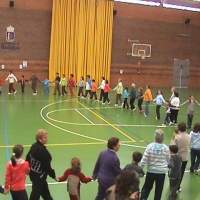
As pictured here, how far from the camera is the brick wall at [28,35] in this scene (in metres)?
29.5

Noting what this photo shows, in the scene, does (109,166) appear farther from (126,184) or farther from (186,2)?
(186,2)

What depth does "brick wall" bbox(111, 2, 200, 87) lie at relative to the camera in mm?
33291

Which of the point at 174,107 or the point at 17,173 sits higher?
the point at 17,173

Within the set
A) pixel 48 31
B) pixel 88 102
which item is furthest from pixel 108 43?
pixel 88 102

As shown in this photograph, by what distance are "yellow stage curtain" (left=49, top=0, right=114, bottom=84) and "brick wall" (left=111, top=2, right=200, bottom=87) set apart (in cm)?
107

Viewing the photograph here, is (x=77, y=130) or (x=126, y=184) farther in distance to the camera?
(x=77, y=130)

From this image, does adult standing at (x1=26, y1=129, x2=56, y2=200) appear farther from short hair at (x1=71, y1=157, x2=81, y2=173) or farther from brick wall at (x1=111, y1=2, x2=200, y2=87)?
brick wall at (x1=111, y1=2, x2=200, y2=87)

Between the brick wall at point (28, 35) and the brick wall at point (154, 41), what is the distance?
23.3 ft

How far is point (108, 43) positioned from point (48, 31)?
6125mm

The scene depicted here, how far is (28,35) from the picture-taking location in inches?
1188

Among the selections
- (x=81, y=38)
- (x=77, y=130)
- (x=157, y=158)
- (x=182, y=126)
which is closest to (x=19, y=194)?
(x=157, y=158)

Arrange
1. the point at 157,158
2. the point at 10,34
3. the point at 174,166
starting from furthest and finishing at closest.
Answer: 1. the point at 10,34
2. the point at 174,166
3. the point at 157,158

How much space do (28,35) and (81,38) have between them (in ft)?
16.9

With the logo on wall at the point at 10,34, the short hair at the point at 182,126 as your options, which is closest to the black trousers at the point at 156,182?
the short hair at the point at 182,126
